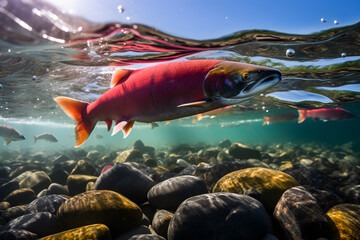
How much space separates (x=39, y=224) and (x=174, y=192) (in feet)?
8.25

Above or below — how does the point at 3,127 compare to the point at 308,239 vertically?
above

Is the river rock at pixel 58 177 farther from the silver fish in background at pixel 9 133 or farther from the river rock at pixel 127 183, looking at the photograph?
the silver fish in background at pixel 9 133

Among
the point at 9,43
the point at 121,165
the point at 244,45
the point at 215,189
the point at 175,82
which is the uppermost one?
the point at 9,43

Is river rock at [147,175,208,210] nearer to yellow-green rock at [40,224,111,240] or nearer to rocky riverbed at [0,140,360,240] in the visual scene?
rocky riverbed at [0,140,360,240]

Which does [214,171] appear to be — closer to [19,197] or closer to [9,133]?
[19,197]

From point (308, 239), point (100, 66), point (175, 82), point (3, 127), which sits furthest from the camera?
point (3, 127)

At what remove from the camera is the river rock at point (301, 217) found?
2730 millimetres

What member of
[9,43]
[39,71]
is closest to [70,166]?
[39,71]

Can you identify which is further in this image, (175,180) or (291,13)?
(291,13)

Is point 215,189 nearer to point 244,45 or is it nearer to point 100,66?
point 244,45

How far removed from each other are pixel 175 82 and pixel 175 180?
276cm

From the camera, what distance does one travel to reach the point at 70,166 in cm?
991

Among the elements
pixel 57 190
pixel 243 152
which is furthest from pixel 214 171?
pixel 243 152

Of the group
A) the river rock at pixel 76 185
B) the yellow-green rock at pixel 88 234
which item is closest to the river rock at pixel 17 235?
the yellow-green rock at pixel 88 234
